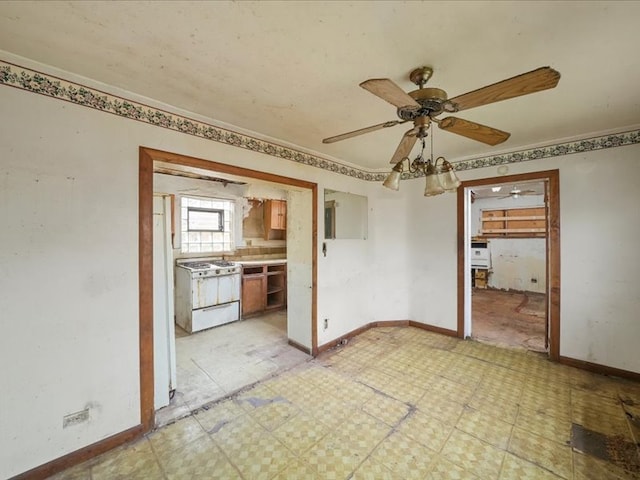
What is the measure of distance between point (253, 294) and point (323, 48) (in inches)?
153

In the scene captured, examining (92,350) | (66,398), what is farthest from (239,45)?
(66,398)

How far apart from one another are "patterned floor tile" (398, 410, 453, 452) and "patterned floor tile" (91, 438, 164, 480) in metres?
1.62

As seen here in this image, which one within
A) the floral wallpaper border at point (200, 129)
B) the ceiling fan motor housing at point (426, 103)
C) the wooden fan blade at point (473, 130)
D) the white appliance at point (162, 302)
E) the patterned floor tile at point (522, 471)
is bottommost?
the patterned floor tile at point (522, 471)

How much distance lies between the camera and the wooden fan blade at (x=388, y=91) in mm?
1112

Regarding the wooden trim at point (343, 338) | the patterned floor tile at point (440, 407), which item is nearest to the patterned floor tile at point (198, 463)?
the patterned floor tile at point (440, 407)

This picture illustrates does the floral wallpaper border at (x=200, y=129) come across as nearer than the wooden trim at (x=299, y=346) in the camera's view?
Yes

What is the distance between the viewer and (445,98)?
1.44 metres

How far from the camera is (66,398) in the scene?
160 cm

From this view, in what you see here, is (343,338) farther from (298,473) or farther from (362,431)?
(298,473)

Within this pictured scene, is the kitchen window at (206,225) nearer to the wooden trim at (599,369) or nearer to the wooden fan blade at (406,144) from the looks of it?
the wooden fan blade at (406,144)

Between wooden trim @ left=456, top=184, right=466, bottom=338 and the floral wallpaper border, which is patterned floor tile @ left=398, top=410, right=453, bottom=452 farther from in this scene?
the floral wallpaper border

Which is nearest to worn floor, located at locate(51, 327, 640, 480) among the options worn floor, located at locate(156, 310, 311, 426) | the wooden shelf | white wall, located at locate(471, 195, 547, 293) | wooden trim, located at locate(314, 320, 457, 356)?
worn floor, located at locate(156, 310, 311, 426)

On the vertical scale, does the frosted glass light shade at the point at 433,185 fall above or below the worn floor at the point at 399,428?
above

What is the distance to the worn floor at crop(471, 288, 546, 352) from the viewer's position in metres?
3.43
